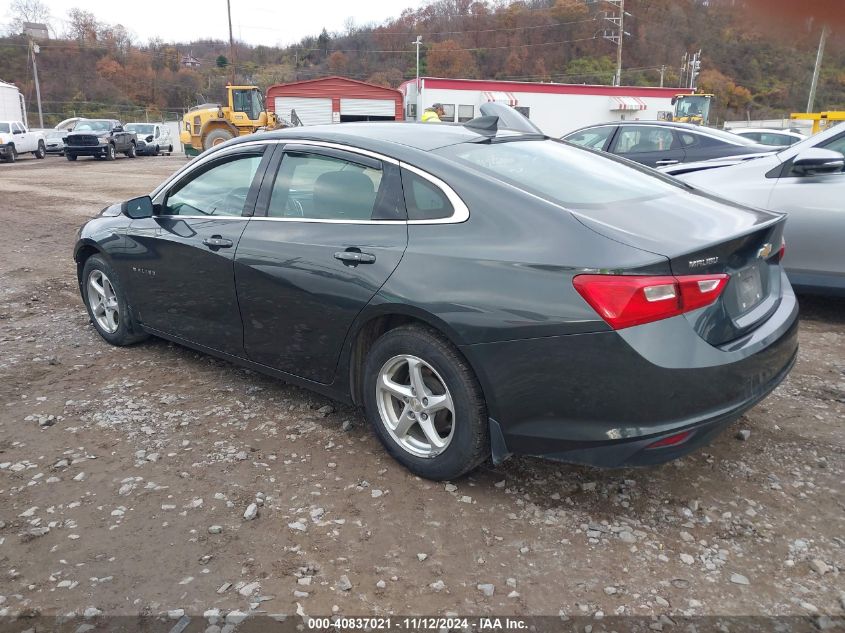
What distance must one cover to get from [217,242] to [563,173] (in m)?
1.98

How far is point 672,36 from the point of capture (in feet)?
3.97

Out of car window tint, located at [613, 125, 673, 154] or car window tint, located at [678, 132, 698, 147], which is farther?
car window tint, located at [613, 125, 673, 154]

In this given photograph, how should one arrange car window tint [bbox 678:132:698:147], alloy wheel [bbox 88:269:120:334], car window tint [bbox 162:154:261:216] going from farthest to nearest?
car window tint [bbox 678:132:698:147], alloy wheel [bbox 88:269:120:334], car window tint [bbox 162:154:261:216]

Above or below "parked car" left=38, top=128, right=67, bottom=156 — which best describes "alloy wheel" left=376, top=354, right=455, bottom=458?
below

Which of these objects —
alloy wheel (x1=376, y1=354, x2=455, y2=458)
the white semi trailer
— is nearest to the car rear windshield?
alloy wheel (x1=376, y1=354, x2=455, y2=458)

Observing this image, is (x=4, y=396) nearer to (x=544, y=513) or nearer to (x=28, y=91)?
(x=544, y=513)

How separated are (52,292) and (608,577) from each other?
241 inches

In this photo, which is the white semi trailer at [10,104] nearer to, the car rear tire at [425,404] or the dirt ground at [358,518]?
the dirt ground at [358,518]

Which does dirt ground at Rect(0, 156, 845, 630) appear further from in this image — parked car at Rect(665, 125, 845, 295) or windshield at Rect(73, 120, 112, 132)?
windshield at Rect(73, 120, 112, 132)

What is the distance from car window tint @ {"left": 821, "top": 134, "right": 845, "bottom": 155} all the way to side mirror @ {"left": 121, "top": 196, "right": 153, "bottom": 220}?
513 cm

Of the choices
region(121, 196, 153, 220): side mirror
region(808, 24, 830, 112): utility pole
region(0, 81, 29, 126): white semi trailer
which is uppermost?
region(0, 81, 29, 126): white semi trailer

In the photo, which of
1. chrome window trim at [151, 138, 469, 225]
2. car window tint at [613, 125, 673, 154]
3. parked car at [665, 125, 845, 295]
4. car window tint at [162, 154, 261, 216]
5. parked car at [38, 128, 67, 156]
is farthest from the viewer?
parked car at [38, 128, 67, 156]

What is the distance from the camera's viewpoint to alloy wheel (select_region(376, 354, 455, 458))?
3086 mm

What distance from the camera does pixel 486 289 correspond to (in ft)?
9.21
